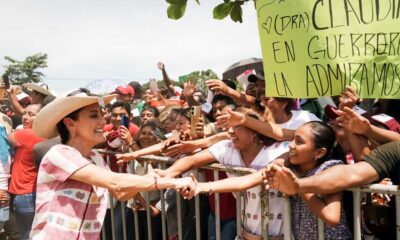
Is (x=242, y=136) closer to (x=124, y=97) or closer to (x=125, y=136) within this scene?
(x=125, y=136)

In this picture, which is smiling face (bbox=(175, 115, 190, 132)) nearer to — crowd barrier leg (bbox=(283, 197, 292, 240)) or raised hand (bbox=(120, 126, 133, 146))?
raised hand (bbox=(120, 126, 133, 146))

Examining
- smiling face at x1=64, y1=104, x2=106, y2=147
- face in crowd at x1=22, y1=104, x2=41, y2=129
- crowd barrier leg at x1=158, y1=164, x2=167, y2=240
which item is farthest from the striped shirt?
face in crowd at x1=22, y1=104, x2=41, y2=129

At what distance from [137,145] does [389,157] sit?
2.85 meters

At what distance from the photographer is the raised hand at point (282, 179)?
2451 millimetres

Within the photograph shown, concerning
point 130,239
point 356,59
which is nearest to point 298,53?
point 356,59

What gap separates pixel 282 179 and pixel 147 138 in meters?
2.43

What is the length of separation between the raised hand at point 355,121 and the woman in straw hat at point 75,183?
42.5 inches

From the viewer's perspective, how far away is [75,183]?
262cm

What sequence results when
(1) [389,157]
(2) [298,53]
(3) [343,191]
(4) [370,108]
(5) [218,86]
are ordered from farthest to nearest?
(5) [218,86] → (4) [370,108] → (2) [298,53] → (3) [343,191] → (1) [389,157]

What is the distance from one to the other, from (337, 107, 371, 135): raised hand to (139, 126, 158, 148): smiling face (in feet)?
7.90

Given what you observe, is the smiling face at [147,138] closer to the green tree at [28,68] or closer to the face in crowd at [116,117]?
the face in crowd at [116,117]

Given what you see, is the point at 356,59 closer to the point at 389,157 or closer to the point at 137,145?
the point at 389,157


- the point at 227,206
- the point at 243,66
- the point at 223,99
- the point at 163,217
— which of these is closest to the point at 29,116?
the point at 223,99

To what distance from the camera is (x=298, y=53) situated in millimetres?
2986
